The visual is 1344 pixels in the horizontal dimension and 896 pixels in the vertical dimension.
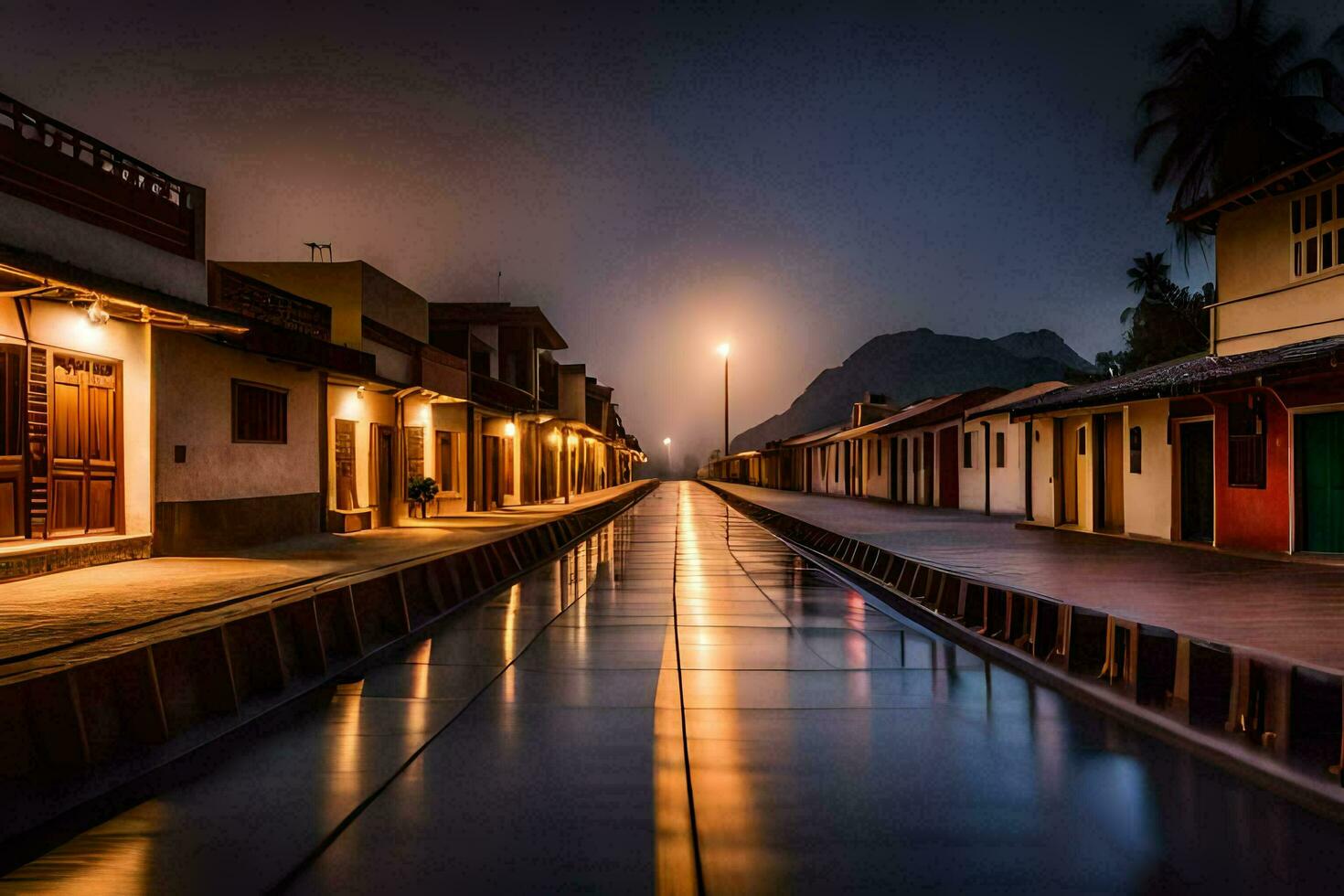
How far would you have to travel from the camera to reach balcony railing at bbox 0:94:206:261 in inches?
468

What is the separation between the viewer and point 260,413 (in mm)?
18594

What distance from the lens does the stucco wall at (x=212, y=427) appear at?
49.8 feet

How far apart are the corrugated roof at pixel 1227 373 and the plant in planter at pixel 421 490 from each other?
1762 centimetres

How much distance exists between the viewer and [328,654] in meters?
8.03

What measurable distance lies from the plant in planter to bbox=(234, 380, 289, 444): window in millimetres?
6977

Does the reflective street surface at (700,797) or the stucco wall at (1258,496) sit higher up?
the stucco wall at (1258,496)

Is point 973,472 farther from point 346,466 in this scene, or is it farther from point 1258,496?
point 346,466

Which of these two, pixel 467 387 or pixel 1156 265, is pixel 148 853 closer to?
pixel 467 387

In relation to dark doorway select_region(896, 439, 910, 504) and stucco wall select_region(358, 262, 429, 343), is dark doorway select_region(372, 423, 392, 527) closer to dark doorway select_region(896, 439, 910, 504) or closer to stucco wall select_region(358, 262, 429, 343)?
stucco wall select_region(358, 262, 429, 343)

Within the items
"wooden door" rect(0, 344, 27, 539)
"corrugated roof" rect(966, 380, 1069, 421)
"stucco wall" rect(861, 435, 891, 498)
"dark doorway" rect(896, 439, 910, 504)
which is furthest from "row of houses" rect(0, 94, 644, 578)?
"stucco wall" rect(861, 435, 891, 498)

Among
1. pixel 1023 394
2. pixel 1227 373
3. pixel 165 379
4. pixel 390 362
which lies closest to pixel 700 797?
pixel 1227 373

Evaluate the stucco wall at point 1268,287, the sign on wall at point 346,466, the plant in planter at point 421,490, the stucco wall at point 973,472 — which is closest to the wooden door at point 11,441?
the sign on wall at point 346,466

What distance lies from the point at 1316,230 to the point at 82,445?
21168mm

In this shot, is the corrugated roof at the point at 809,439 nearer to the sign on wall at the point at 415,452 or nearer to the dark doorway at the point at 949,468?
the dark doorway at the point at 949,468
